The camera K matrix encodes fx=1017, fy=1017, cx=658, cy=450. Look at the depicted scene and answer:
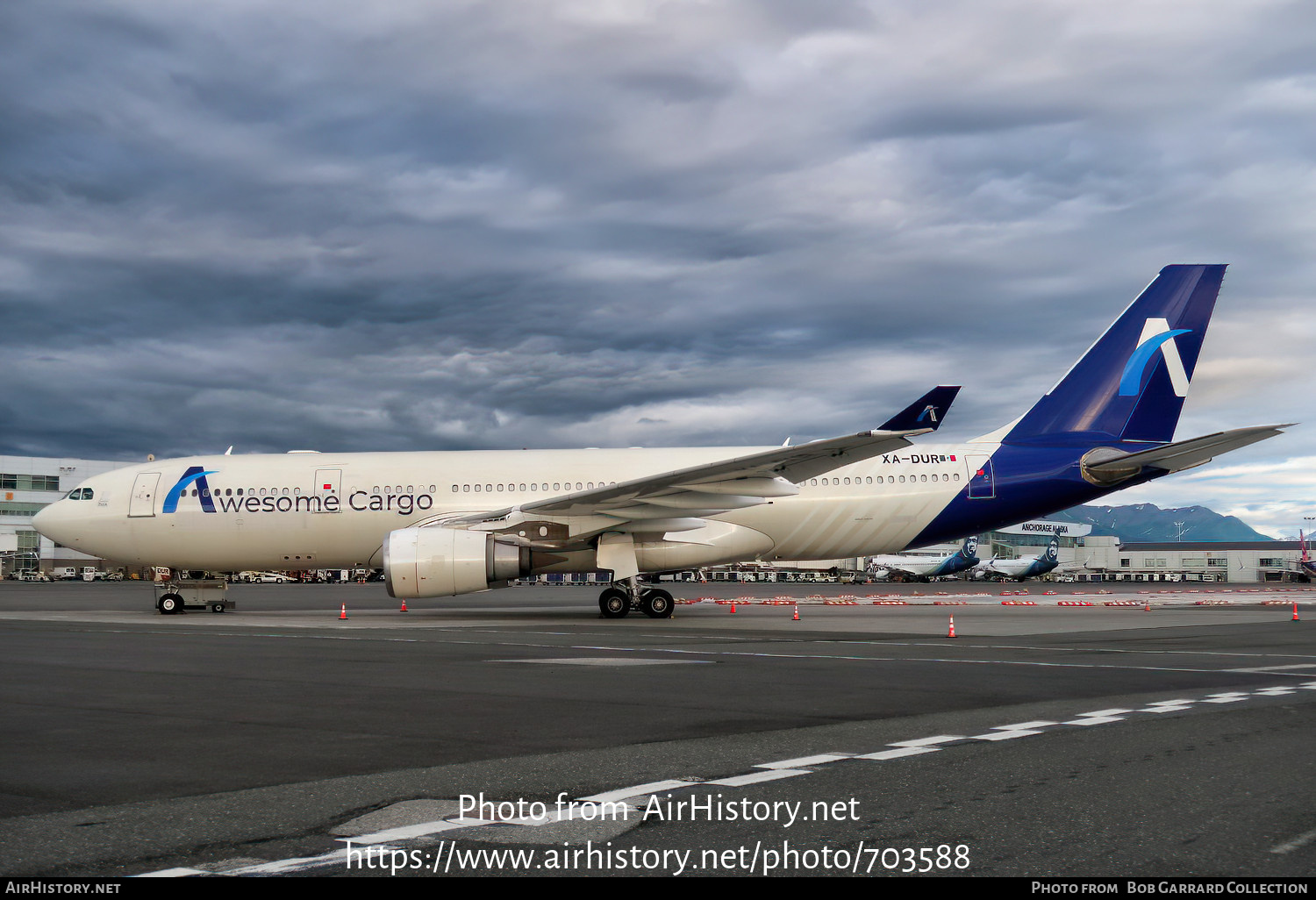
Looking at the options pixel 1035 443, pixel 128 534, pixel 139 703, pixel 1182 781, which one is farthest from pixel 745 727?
pixel 128 534

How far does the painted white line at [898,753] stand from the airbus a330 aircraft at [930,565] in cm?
6920

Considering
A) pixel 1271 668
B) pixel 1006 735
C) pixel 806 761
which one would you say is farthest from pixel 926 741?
pixel 1271 668

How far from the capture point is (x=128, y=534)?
83.7ft

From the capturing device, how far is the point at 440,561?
21.1 metres

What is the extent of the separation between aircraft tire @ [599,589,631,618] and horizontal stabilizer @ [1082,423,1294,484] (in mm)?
11280

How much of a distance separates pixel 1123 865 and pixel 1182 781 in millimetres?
1824

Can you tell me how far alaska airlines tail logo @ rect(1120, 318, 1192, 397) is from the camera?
990 inches

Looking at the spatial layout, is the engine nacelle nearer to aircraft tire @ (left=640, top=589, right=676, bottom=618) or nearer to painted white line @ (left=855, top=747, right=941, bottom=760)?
aircraft tire @ (left=640, top=589, right=676, bottom=618)

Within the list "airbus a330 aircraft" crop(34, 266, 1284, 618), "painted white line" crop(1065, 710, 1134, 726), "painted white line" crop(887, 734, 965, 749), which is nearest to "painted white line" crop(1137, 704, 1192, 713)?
"painted white line" crop(1065, 710, 1134, 726)

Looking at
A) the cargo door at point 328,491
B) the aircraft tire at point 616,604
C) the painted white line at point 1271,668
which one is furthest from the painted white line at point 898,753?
the cargo door at point 328,491

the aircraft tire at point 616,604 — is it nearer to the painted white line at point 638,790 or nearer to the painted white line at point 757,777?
the painted white line at point 757,777

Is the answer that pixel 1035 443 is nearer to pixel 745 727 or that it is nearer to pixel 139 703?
pixel 745 727

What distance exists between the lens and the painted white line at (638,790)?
496 centimetres
